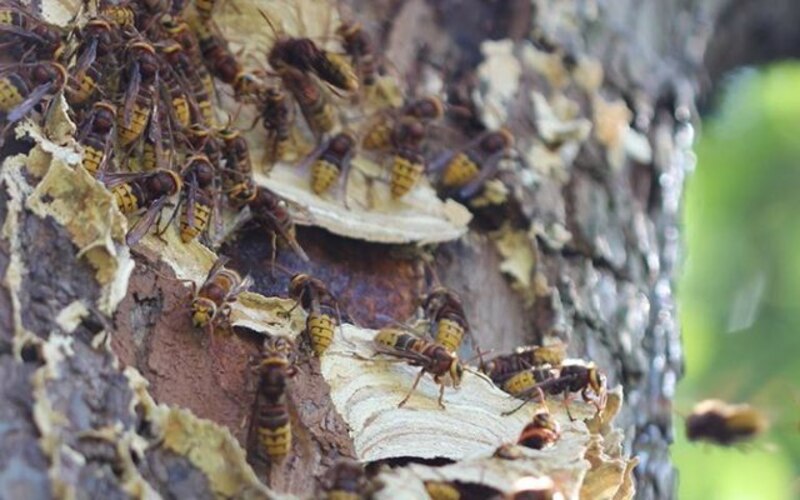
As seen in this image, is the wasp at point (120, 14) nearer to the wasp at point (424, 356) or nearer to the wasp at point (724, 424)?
the wasp at point (424, 356)

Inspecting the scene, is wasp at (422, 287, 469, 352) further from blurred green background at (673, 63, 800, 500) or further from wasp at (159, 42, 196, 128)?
blurred green background at (673, 63, 800, 500)

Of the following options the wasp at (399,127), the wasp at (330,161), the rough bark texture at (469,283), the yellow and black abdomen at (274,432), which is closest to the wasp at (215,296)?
the rough bark texture at (469,283)

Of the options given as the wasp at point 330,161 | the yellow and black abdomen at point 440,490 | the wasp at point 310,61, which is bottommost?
the yellow and black abdomen at point 440,490

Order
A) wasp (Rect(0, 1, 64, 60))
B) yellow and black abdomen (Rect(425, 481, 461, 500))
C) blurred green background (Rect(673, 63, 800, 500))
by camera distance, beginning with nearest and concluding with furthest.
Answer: yellow and black abdomen (Rect(425, 481, 461, 500)), wasp (Rect(0, 1, 64, 60)), blurred green background (Rect(673, 63, 800, 500))

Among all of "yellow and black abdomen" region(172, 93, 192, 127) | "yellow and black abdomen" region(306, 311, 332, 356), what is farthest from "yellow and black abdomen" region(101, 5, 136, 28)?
"yellow and black abdomen" region(306, 311, 332, 356)

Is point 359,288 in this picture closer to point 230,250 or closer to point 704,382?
point 230,250

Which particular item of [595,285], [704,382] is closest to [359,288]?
[595,285]
